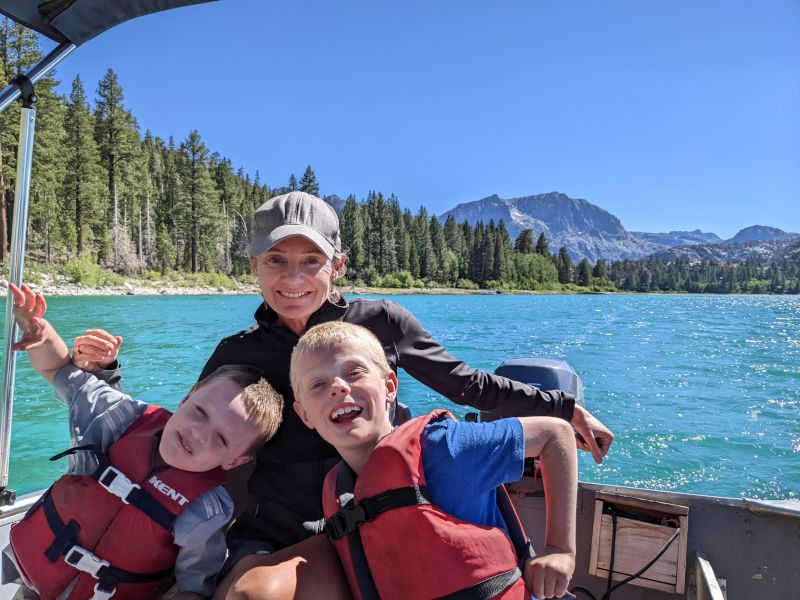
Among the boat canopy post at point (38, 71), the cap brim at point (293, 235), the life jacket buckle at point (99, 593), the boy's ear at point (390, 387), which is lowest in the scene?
the life jacket buckle at point (99, 593)

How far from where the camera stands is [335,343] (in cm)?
166

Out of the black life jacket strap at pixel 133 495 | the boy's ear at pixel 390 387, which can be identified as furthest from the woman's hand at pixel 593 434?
the black life jacket strap at pixel 133 495

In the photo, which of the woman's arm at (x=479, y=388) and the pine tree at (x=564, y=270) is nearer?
the woman's arm at (x=479, y=388)

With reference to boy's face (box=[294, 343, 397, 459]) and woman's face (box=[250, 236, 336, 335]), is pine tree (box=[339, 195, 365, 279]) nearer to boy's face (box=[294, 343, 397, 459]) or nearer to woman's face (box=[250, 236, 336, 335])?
woman's face (box=[250, 236, 336, 335])

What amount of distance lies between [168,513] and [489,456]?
1057mm

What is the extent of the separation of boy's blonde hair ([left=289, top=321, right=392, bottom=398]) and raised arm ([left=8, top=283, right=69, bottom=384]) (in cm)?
91

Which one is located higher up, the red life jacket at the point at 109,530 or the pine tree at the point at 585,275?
the pine tree at the point at 585,275

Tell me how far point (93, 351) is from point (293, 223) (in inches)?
35.4

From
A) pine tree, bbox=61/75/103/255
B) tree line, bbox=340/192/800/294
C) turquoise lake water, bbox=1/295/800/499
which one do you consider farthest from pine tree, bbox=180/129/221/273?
turquoise lake water, bbox=1/295/800/499

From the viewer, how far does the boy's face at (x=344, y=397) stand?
1.57 m

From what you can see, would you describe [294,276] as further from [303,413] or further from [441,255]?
[441,255]

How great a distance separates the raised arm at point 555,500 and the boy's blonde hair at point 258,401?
89 cm

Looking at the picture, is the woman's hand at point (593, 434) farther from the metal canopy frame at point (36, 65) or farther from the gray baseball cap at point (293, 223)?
the metal canopy frame at point (36, 65)

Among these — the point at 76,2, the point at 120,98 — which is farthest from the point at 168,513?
the point at 120,98
